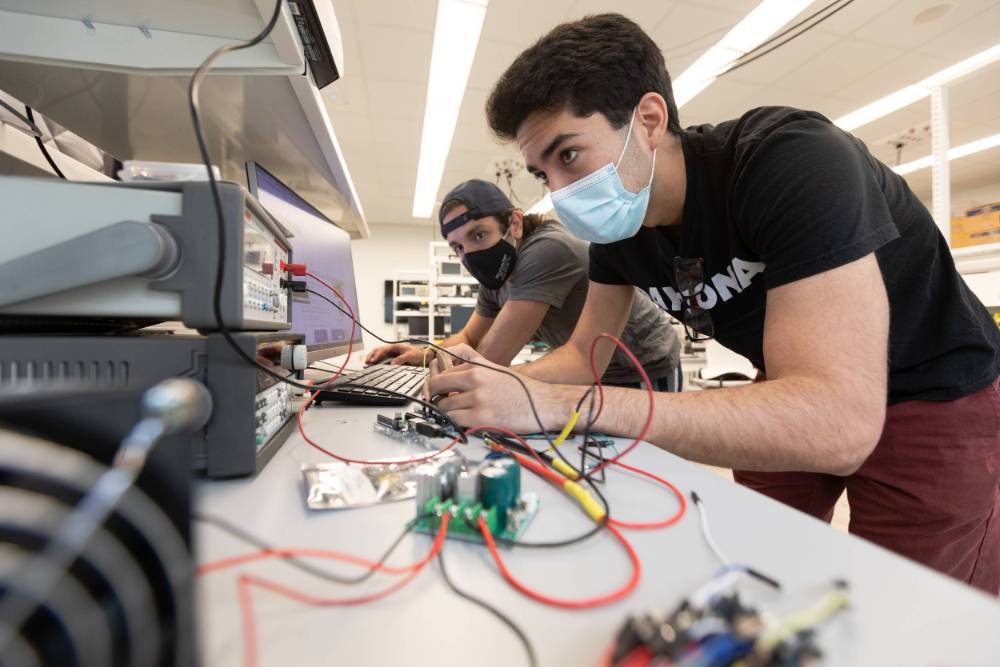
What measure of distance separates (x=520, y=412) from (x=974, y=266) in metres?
2.51

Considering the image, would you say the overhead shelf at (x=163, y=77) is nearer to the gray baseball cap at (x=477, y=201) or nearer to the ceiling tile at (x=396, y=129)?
the gray baseball cap at (x=477, y=201)

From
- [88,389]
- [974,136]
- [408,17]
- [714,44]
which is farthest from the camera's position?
[974,136]

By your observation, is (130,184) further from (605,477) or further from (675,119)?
(675,119)

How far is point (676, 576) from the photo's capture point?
26 cm

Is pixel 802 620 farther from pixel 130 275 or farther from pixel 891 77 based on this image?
pixel 891 77

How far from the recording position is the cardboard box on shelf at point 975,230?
2.09 metres

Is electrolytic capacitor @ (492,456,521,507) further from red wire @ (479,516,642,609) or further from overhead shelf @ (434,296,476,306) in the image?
overhead shelf @ (434,296,476,306)

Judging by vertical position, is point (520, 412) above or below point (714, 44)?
below

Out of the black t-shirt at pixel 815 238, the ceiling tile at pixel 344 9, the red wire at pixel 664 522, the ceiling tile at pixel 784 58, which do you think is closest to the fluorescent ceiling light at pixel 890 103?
the ceiling tile at pixel 784 58

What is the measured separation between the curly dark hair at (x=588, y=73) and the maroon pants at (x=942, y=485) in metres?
0.68

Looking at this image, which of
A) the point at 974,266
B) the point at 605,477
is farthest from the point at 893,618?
the point at 974,266

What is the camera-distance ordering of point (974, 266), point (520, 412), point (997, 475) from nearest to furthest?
point (520, 412) → point (997, 475) → point (974, 266)

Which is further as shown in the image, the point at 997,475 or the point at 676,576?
the point at 997,475

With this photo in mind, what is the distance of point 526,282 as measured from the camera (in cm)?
132
